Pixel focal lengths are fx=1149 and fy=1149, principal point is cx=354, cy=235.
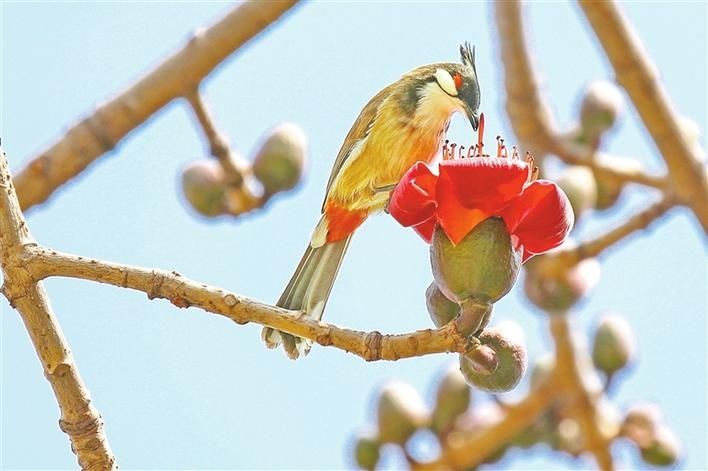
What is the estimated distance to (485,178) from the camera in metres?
1.86

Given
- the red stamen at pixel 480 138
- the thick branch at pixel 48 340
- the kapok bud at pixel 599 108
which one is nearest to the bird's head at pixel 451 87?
the red stamen at pixel 480 138

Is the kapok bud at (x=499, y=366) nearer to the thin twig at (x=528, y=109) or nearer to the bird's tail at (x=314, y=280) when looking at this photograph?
the bird's tail at (x=314, y=280)

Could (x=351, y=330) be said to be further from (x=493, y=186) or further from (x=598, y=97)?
(x=598, y=97)

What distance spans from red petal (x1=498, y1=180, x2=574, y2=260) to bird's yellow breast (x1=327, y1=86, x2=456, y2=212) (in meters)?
0.87

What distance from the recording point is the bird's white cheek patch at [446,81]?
2.69 m

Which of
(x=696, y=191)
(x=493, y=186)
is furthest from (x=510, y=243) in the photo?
(x=696, y=191)

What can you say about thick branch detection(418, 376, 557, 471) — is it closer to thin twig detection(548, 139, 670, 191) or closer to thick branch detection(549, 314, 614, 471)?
Result: thick branch detection(549, 314, 614, 471)

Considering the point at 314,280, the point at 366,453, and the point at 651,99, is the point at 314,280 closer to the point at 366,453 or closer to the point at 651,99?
the point at 366,453

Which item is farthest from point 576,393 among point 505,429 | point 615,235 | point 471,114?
point 471,114

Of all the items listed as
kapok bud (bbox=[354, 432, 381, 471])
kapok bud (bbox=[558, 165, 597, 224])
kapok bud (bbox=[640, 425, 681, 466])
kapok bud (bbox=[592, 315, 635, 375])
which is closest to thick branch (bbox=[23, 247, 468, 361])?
kapok bud (bbox=[558, 165, 597, 224])

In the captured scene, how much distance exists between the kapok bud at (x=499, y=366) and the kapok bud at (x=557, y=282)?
58.5 inches

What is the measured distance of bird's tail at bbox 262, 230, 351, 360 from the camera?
2998mm

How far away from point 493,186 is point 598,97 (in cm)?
175

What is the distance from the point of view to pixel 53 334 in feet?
6.45
